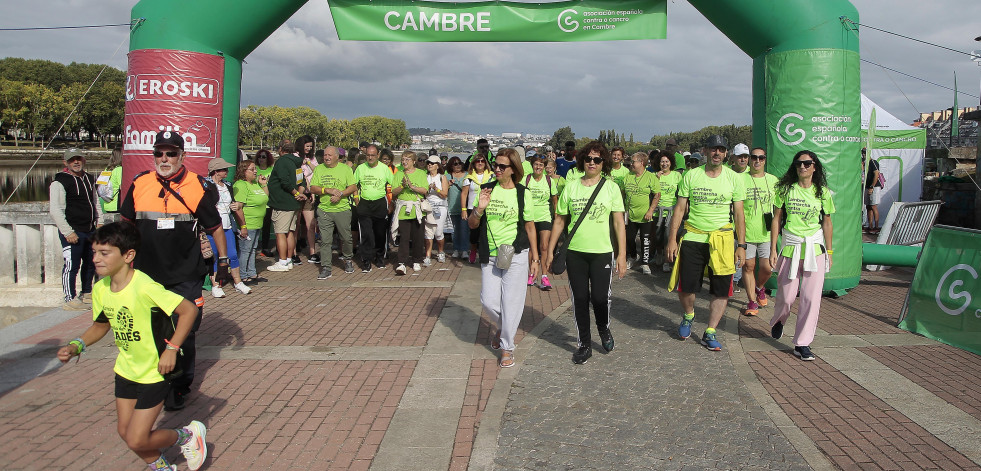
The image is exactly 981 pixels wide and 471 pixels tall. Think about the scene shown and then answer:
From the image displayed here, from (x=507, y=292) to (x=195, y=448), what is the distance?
2534 millimetres

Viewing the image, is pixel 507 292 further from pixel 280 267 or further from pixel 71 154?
pixel 280 267

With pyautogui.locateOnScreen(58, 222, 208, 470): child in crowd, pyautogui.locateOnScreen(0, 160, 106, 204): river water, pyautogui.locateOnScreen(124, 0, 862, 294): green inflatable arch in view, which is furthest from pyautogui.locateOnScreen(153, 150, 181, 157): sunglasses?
pyautogui.locateOnScreen(0, 160, 106, 204): river water

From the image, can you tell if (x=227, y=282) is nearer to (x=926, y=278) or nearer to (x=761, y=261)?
(x=761, y=261)

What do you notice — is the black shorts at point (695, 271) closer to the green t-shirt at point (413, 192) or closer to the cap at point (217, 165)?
the green t-shirt at point (413, 192)

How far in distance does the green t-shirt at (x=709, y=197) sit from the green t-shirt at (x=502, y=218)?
5.44 ft

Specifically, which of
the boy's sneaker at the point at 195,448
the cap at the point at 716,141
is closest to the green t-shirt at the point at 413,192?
the cap at the point at 716,141

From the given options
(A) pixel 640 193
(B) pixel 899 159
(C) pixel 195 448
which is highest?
(B) pixel 899 159

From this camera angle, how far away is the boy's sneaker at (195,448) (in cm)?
331

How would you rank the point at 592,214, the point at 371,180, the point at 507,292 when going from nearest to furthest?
1. the point at 507,292
2. the point at 592,214
3. the point at 371,180

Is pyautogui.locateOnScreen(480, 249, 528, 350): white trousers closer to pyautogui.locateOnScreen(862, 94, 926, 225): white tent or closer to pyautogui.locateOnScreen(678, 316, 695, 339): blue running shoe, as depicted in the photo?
pyautogui.locateOnScreen(678, 316, 695, 339): blue running shoe

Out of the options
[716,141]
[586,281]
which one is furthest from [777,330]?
[586,281]

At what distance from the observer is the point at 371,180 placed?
9.27m

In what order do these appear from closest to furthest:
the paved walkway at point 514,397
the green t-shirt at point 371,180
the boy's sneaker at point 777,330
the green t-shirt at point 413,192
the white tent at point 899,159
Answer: the paved walkway at point 514,397 → the boy's sneaker at point 777,330 → the green t-shirt at point 371,180 → the green t-shirt at point 413,192 → the white tent at point 899,159

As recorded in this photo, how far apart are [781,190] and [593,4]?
4.33m
